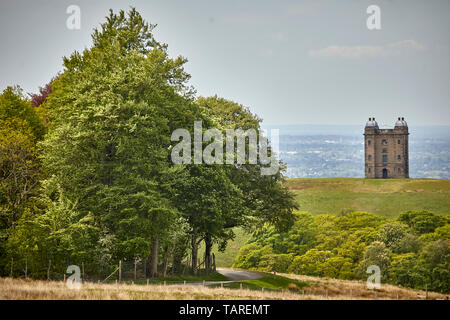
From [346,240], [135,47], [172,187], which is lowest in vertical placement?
[346,240]

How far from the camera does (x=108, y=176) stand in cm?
4600

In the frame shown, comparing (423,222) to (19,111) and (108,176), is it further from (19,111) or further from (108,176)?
(19,111)

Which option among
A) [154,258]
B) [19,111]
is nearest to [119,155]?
[154,258]

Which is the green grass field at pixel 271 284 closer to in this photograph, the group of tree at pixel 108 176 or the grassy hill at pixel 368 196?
the group of tree at pixel 108 176

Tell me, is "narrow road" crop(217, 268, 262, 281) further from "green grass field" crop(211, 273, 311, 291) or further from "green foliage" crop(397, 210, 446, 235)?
"green foliage" crop(397, 210, 446, 235)

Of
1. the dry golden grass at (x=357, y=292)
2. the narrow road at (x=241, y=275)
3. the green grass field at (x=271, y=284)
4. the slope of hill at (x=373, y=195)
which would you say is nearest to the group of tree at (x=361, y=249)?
the narrow road at (x=241, y=275)

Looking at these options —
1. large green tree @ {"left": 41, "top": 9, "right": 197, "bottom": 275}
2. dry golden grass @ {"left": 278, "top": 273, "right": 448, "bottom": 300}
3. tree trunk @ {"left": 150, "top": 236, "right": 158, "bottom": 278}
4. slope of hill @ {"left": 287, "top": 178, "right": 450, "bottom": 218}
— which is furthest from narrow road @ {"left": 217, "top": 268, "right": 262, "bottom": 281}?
slope of hill @ {"left": 287, "top": 178, "right": 450, "bottom": 218}

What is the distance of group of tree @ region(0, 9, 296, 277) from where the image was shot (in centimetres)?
4347

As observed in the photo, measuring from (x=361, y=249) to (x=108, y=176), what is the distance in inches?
2338

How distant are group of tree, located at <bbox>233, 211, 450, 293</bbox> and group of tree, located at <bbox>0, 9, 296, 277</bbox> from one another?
93.0 ft

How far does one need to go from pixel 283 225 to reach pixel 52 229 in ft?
97.5
